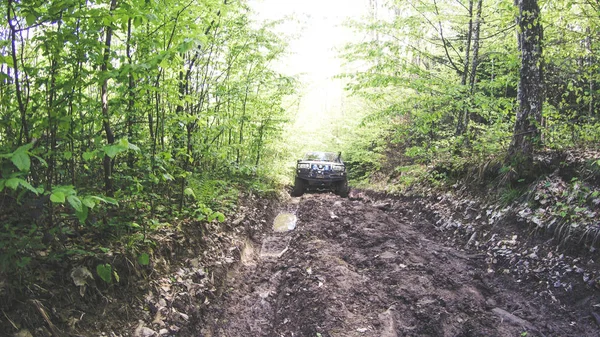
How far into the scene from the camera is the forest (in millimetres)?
2760

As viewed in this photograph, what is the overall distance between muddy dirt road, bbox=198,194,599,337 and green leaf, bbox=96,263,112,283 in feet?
3.83

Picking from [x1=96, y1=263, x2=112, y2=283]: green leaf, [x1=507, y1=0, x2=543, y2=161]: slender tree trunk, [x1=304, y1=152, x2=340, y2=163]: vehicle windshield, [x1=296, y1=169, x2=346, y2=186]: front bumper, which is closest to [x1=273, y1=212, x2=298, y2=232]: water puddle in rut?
[x1=296, y1=169, x2=346, y2=186]: front bumper

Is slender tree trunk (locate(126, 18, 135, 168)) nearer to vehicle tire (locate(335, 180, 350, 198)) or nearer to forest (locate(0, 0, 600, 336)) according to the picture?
forest (locate(0, 0, 600, 336))

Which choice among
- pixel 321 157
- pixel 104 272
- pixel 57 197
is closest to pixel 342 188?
pixel 321 157

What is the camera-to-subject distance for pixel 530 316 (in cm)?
371

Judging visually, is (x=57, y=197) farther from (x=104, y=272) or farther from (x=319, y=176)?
(x=319, y=176)

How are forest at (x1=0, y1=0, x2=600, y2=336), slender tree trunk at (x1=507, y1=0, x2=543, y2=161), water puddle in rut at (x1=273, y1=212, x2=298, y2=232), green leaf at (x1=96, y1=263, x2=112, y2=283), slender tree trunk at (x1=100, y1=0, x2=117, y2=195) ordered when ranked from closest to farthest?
forest at (x1=0, y1=0, x2=600, y2=336), green leaf at (x1=96, y1=263, x2=112, y2=283), slender tree trunk at (x1=100, y1=0, x2=117, y2=195), slender tree trunk at (x1=507, y1=0, x2=543, y2=161), water puddle in rut at (x1=273, y1=212, x2=298, y2=232)

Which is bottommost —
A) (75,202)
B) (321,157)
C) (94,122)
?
(321,157)

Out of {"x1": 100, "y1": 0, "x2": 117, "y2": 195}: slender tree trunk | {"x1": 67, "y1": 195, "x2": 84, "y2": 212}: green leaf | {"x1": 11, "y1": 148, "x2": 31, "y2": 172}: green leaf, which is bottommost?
{"x1": 67, "y1": 195, "x2": 84, "y2": 212}: green leaf

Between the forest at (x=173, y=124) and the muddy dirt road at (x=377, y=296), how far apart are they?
3.50 ft

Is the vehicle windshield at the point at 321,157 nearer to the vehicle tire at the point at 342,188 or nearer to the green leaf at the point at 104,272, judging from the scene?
the vehicle tire at the point at 342,188

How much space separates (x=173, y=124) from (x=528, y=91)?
6.51 meters

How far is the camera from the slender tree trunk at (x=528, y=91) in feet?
20.5

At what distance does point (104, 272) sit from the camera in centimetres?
305
